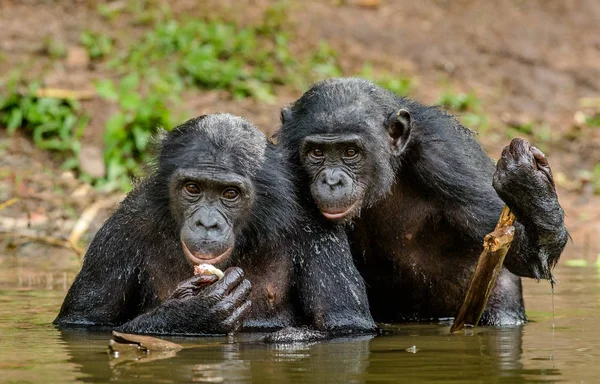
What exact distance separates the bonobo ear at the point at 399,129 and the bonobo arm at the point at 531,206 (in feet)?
4.18

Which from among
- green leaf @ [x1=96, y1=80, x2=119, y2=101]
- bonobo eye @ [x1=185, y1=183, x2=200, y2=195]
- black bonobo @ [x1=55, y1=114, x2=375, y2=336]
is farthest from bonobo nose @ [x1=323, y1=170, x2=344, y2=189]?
green leaf @ [x1=96, y1=80, x2=119, y2=101]

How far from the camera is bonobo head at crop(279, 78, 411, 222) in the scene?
10430 mm

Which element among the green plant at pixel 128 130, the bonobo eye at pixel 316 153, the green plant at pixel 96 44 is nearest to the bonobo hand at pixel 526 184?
the bonobo eye at pixel 316 153

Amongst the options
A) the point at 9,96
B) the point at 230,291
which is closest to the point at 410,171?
the point at 230,291

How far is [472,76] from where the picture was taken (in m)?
24.6

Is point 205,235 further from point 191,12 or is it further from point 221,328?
point 191,12

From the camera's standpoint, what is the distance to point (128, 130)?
19.0 m

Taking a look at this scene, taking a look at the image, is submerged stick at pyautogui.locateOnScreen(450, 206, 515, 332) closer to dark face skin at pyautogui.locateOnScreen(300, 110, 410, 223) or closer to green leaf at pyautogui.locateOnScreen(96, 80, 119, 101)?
dark face skin at pyautogui.locateOnScreen(300, 110, 410, 223)

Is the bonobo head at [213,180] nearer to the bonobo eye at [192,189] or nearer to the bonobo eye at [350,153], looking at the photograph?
the bonobo eye at [192,189]

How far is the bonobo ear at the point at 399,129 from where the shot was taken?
1105 centimetres

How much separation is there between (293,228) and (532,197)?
82.5 inches

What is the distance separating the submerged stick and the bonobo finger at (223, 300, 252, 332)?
6.45 feet

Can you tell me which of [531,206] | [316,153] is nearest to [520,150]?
[531,206]

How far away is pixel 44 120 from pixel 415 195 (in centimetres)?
957
